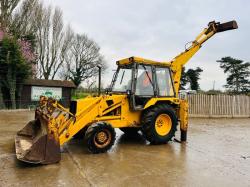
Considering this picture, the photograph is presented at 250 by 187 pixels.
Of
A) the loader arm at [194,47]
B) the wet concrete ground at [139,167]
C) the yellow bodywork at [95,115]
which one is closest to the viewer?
the wet concrete ground at [139,167]

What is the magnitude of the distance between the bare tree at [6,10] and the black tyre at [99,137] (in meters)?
18.2

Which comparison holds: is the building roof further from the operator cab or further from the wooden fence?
the operator cab

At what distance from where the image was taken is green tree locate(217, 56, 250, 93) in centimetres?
3088

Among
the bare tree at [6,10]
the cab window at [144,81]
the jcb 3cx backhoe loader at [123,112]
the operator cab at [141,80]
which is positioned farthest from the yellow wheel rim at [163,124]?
the bare tree at [6,10]

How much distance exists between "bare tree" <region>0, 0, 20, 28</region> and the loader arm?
17075 mm

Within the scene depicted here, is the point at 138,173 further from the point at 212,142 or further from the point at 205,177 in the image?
the point at 212,142

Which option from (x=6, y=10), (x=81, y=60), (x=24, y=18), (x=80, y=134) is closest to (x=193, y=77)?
(x=81, y=60)

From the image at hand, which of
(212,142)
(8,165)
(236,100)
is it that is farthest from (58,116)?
(236,100)

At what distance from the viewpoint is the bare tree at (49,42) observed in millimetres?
30375

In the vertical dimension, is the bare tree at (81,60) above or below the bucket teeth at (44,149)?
above

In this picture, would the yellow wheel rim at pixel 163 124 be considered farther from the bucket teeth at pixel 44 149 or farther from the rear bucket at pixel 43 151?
the rear bucket at pixel 43 151

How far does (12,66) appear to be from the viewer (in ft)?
62.8

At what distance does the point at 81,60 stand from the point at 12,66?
659 inches

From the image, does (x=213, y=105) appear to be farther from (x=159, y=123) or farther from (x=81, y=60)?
(x=81, y=60)
